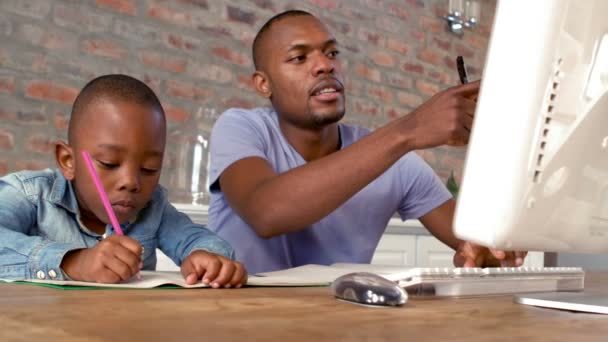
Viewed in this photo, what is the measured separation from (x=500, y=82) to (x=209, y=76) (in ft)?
6.54

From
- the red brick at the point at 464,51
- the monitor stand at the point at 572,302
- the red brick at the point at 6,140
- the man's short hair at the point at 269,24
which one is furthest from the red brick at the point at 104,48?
the red brick at the point at 464,51

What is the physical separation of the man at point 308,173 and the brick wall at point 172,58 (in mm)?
748

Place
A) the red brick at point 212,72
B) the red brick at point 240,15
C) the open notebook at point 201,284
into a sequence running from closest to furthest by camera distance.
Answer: the open notebook at point 201,284 < the red brick at point 212,72 < the red brick at point 240,15

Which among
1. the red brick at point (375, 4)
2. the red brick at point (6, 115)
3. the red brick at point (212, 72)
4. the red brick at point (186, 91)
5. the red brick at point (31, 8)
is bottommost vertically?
the red brick at point (6, 115)

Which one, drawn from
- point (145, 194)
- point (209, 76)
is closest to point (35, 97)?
point (209, 76)

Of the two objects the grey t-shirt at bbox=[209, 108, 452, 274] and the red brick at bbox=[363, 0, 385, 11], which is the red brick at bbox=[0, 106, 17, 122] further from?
the red brick at bbox=[363, 0, 385, 11]

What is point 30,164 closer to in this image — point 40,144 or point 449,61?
point 40,144

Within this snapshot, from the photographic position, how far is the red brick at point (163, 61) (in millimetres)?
2314

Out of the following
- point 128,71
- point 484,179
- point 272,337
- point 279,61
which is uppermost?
point 128,71

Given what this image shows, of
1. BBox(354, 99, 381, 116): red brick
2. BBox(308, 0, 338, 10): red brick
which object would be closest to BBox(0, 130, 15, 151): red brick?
BBox(308, 0, 338, 10): red brick

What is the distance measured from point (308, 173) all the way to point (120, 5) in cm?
134

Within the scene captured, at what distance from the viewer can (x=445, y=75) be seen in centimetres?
352

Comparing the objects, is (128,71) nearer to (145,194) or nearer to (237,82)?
(237,82)

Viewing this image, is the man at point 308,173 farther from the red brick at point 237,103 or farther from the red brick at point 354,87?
the red brick at point 354,87
